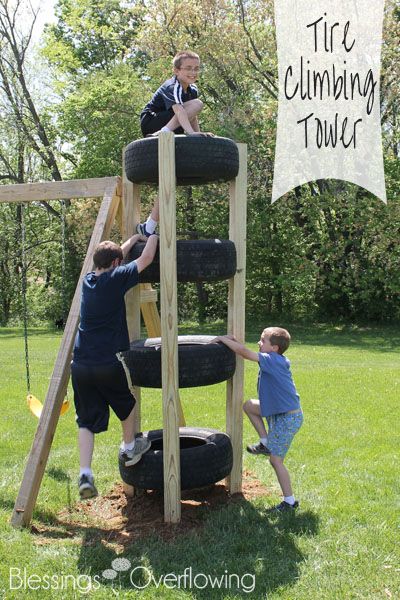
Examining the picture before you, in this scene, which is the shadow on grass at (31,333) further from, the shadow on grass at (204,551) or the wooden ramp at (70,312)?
the shadow on grass at (204,551)

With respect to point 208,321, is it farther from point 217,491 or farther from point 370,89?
point 217,491

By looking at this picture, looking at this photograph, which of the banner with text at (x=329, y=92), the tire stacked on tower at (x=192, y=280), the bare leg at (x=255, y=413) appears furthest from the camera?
the banner with text at (x=329, y=92)

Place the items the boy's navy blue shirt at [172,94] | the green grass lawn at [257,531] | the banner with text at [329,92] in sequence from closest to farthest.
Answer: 1. the green grass lawn at [257,531]
2. the boy's navy blue shirt at [172,94]
3. the banner with text at [329,92]

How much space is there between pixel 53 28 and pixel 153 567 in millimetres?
36473

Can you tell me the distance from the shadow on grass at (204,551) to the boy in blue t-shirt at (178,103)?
3.07 meters

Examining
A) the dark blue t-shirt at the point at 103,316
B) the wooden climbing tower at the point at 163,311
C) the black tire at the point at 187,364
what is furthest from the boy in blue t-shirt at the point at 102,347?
the wooden climbing tower at the point at 163,311

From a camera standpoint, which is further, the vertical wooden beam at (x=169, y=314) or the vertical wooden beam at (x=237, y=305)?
the vertical wooden beam at (x=237, y=305)

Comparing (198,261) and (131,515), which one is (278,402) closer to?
(198,261)

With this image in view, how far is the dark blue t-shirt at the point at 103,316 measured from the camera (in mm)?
5020

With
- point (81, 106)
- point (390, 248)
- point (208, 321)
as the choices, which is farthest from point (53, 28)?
point (390, 248)

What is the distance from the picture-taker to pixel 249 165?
990 inches

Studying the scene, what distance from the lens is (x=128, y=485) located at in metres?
5.88

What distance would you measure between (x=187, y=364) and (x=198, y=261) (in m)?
0.83

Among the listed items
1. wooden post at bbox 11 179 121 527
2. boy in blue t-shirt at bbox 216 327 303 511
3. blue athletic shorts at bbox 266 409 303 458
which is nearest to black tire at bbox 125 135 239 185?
wooden post at bbox 11 179 121 527
